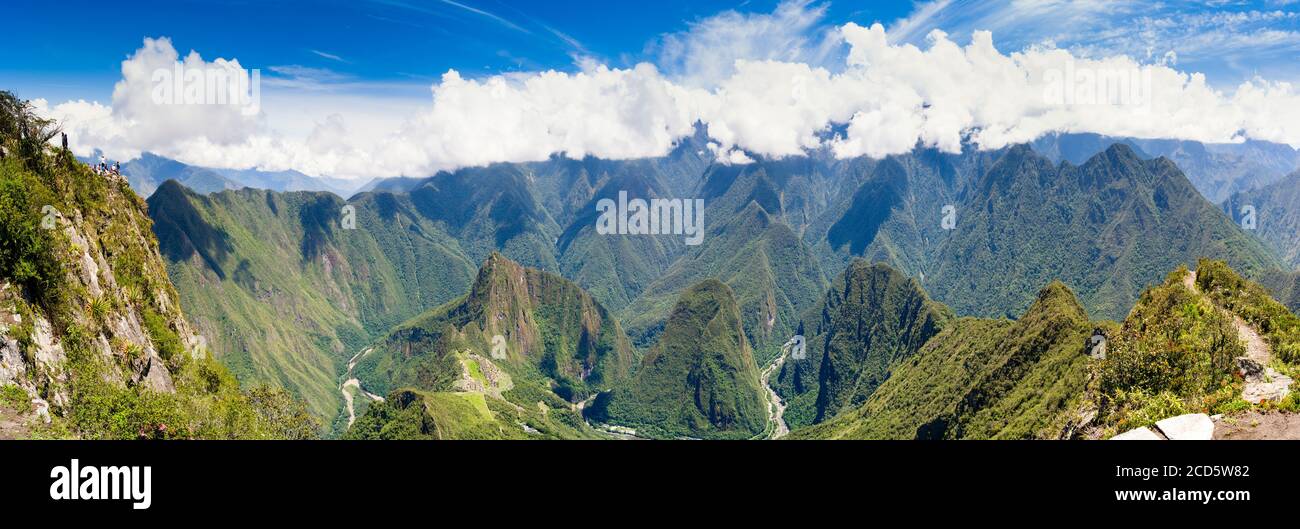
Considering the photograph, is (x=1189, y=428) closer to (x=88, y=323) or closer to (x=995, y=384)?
(x=88, y=323)

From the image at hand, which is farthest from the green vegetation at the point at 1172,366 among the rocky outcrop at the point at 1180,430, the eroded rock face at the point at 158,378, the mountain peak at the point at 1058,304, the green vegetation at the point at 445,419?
the green vegetation at the point at 445,419

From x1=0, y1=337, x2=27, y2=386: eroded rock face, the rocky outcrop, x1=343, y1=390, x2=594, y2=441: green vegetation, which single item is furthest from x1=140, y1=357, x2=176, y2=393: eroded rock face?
the rocky outcrop

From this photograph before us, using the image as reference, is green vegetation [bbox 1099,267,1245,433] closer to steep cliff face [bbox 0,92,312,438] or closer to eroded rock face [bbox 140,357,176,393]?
steep cliff face [bbox 0,92,312,438]

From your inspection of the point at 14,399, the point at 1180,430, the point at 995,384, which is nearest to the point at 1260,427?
the point at 1180,430
